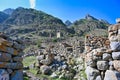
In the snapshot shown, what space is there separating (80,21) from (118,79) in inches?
4525

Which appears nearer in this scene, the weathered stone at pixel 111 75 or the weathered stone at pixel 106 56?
the weathered stone at pixel 111 75

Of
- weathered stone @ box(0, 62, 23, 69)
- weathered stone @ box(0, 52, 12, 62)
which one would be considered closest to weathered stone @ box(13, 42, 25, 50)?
weathered stone @ box(0, 52, 12, 62)

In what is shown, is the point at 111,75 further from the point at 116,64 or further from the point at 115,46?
the point at 115,46

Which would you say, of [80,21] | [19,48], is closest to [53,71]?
[19,48]

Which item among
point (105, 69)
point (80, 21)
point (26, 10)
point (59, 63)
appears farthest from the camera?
point (26, 10)

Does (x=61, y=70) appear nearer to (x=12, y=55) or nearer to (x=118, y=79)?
(x=12, y=55)

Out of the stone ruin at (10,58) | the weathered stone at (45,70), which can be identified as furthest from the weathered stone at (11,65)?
the weathered stone at (45,70)

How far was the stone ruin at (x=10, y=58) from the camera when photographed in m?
8.27

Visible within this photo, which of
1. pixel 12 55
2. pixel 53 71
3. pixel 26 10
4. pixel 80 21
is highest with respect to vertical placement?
pixel 26 10

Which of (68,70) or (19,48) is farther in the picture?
(68,70)

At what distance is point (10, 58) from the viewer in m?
8.74

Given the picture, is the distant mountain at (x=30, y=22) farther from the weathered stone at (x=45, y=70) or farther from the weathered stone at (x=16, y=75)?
the weathered stone at (x=16, y=75)

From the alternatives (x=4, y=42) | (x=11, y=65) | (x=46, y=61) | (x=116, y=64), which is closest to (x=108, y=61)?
(x=116, y=64)

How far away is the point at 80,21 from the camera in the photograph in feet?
398
